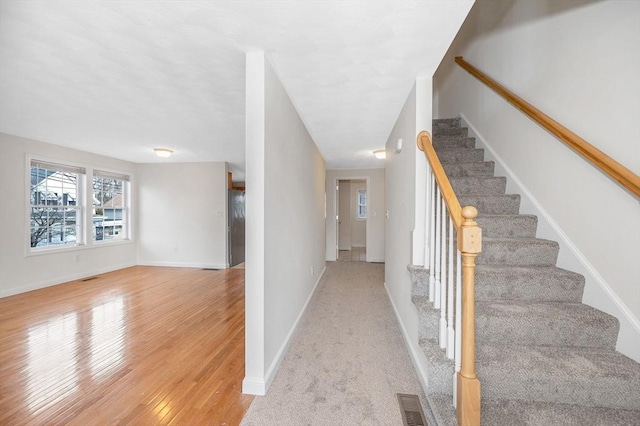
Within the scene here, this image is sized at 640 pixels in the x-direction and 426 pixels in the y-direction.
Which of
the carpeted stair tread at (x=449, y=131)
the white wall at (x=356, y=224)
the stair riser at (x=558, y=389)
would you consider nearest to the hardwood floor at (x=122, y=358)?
the stair riser at (x=558, y=389)

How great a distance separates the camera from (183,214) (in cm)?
569

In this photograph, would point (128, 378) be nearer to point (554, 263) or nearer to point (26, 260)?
point (554, 263)

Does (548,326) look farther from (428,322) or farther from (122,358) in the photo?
(122,358)

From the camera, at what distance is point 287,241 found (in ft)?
7.43

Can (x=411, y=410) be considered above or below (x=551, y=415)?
below

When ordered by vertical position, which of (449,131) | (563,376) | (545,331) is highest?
(449,131)

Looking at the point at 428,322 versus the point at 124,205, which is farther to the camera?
the point at 124,205

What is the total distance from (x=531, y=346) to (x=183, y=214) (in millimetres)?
6129

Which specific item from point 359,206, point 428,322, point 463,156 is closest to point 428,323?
point 428,322

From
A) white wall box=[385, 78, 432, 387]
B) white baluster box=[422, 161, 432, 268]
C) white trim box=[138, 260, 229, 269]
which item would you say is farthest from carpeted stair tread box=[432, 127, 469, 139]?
white trim box=[138, 260, 229, 269]

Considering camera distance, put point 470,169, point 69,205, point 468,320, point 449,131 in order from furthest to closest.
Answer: point 69,205, point 449,131, point 470,169, point 468,320

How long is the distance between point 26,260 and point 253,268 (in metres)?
4.57

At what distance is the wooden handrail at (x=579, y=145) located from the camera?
1.25m

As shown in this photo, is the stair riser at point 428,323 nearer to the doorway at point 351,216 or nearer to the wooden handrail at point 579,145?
the wooden handrail at point 579,145
